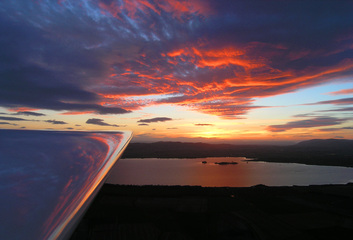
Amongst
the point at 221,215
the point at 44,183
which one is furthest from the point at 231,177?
the point at 44,183

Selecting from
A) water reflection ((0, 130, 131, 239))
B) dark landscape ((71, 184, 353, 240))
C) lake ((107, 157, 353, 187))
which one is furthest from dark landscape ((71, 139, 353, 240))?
water reflection ((0, 130, 131, 239))

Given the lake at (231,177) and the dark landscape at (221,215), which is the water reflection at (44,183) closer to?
the dark landscape at (221,215)

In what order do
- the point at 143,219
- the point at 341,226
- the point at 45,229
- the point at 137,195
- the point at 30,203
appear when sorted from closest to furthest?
the point at 45,229 < the point at 30,203 < the point at 341,226 < the point at 143,219 < the point at 137,195

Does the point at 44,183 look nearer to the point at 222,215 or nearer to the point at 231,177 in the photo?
the point at 222,215

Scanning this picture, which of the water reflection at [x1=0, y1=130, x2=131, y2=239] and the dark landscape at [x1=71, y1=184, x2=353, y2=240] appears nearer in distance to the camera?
the water reflection at [x1=0, y1=130, x2=131, y2=239]

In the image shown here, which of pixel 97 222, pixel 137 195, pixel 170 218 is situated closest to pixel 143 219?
pixel 170 218

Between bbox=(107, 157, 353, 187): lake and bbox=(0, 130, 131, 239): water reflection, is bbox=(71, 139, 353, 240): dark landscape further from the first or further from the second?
bbox=(0, 130, 131, 239): water reflection

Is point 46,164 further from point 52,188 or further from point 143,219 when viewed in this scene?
point 143,219

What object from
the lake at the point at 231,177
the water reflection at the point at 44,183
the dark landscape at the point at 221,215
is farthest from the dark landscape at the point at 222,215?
the water reflection at the point at 44,183
